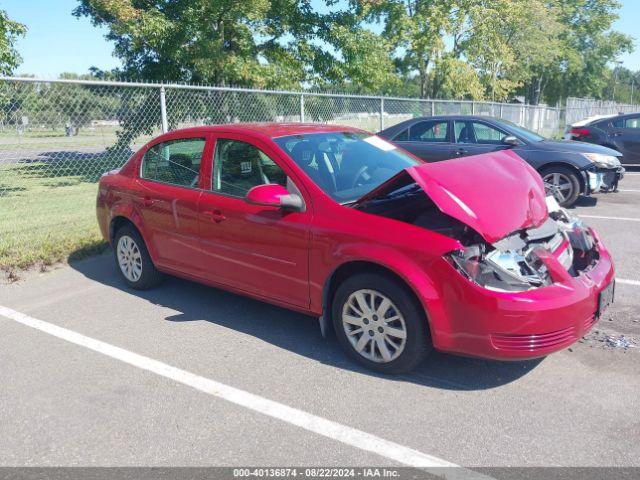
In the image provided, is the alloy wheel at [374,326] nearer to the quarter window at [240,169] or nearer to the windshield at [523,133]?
the quarter window at [240,169]

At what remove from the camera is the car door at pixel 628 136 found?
14172mm

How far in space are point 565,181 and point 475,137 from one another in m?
1.60

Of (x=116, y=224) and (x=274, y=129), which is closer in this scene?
(x=274, y=129)

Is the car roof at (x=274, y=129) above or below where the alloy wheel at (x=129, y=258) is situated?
above

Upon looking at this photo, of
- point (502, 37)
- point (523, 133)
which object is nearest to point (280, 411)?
point (523, 133)

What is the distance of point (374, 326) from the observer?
368cm

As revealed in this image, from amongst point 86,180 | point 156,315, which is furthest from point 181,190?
point 86,180

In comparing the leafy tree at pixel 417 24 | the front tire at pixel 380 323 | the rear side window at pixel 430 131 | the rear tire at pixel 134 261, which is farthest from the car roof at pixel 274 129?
the leafy tree at pixel 417 24

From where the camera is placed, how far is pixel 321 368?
3844mm

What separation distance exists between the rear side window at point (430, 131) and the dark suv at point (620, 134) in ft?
20.8

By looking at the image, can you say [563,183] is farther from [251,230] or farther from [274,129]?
[251,230]

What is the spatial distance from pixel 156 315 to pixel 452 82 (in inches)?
753

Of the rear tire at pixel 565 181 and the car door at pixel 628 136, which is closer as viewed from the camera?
the rear tire at pixel 565 181

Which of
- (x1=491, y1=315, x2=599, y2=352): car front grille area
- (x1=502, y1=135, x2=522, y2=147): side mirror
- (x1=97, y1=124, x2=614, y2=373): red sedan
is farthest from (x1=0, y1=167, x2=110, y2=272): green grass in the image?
(x1=502, y1=135, x2=522, y2=147): side mirror
